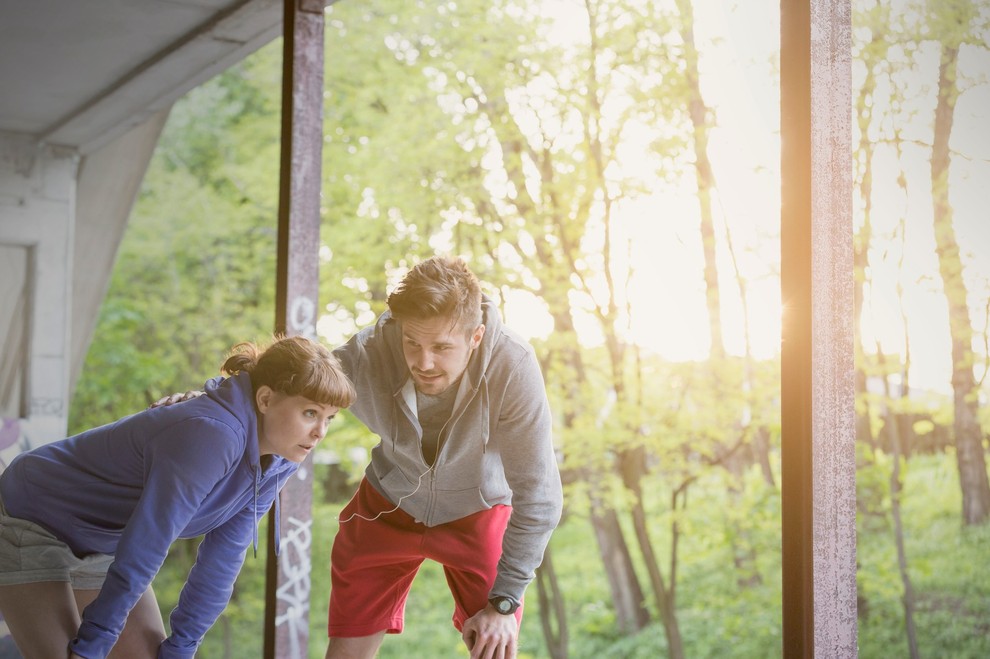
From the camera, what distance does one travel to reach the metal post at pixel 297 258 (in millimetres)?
3113

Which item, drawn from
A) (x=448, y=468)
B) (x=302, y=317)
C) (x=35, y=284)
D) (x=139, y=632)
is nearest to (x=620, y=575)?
(x=35, y=284)

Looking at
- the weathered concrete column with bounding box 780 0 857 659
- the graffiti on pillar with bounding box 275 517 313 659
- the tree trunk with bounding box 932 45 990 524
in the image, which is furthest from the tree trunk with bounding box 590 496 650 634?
the weathered concrete column with bounding box 780 0 857 659

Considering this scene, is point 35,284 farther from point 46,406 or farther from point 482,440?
point 482,440

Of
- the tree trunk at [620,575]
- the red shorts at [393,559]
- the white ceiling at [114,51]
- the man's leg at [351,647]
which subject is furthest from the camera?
the tree trunk at [620,575]

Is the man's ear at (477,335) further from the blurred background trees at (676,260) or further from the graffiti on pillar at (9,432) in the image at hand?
the graffiti on pillar at (9,432)

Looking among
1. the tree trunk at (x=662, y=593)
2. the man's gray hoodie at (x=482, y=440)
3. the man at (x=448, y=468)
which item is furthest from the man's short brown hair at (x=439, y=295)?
the tree trunk at (x=662, y=593)

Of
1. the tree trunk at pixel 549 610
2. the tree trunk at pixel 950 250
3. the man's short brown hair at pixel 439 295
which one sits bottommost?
the tree trunk at pixel 549 610

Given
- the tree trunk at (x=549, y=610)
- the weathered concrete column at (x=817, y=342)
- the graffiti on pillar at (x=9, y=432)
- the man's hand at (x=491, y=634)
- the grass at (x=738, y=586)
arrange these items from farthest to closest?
the tree trunk at (x=549, y=610) → the grass at (x=738, y=586) → the graffiti on pillar at (x=9, y=432) → the man's hand at (x=491, y=634) → the weathered concrete column at (x=817, y=342)

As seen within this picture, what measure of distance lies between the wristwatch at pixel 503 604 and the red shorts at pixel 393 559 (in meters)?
0.18

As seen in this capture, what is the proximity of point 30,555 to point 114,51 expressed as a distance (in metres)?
3.11

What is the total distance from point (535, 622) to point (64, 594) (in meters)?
8.03

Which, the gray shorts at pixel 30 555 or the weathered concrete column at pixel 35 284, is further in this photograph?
the weathered concrete column at pixel 35 284

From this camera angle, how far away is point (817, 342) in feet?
6.33

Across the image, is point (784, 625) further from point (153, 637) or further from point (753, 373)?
point (753, 373)
